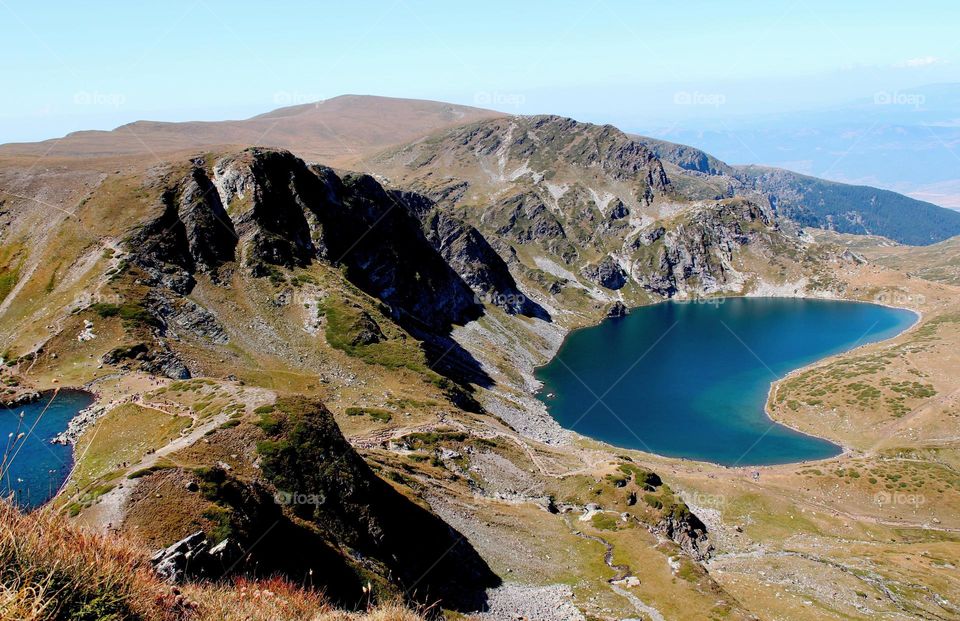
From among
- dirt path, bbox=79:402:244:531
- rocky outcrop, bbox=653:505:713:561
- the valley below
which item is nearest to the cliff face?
the valley below

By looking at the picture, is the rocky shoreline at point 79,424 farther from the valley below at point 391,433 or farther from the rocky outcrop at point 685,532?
the rocky outcrop at point 685,532

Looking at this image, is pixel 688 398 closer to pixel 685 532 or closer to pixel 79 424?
pixel 685 532

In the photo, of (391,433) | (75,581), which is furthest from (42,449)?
(75,581)

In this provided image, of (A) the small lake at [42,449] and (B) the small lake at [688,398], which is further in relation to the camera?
(B) the small lake at [688,398]

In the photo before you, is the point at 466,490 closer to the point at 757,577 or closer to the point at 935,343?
the point at 757,577

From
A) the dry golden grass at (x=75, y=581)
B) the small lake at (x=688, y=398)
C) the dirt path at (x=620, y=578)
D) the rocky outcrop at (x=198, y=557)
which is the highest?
the dry golden grass at (x=75, y=581)

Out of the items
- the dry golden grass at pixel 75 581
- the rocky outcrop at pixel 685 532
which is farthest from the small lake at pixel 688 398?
the dry golden grass at pixel 75 581

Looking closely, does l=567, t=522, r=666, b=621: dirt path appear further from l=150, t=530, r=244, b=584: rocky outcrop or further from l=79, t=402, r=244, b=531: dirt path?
l=79, t=402, r=244, b=531: dirt path

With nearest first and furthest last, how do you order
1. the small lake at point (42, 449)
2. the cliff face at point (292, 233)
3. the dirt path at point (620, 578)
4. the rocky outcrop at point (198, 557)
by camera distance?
1. the rocky outcrop at point (198, 557)
2. the small lake at point (42, 449)
3. the dirt path at point (620, 578)
4. the cliff face at point (292, 233)
